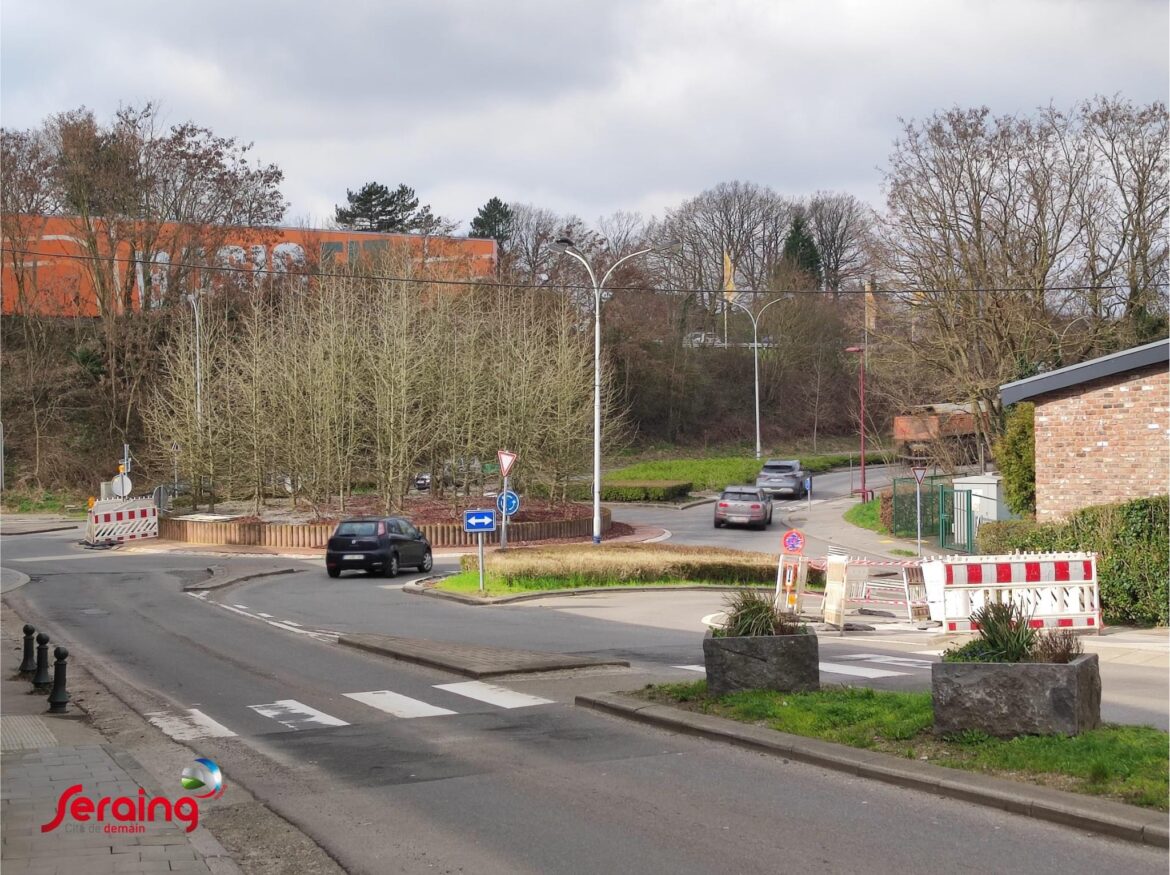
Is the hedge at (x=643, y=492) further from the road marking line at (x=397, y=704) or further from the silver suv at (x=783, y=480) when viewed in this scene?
the road marking line at (x=397, y=704)

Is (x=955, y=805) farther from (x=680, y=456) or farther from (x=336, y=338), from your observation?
(x=680, y=456)

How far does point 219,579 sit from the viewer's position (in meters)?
28.7

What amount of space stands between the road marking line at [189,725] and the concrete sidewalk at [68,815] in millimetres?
634

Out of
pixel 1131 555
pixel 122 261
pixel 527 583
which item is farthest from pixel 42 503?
pixel 1131 555

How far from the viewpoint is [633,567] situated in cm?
2636

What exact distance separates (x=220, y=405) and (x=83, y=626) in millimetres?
27439

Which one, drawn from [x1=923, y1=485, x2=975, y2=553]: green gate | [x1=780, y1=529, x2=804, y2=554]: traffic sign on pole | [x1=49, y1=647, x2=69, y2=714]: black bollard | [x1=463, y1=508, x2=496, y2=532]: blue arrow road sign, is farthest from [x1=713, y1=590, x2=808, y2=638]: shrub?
[x1=923, y1=485, x2=975, y2=553]: green gate

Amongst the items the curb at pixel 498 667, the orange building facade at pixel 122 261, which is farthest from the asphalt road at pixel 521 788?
the orange building facade at pixel 122 261

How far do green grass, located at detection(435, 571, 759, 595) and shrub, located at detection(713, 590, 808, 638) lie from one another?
46.4 feet

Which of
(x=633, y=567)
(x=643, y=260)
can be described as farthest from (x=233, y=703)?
(x=643, y=260)

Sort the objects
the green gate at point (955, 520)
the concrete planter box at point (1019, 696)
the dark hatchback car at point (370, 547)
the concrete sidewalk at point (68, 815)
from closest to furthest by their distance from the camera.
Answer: the concrete sidewalk at point (68, 815)
the concrete planter box at point (1019, 696)
the dark hatchback car at point (370, 547)
the green gate at point (955, 520)

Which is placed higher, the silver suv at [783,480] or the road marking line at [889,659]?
the silver suv at [783,480]

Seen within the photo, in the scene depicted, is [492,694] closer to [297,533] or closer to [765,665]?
[765,665]

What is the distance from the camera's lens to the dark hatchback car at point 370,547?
2992cm
